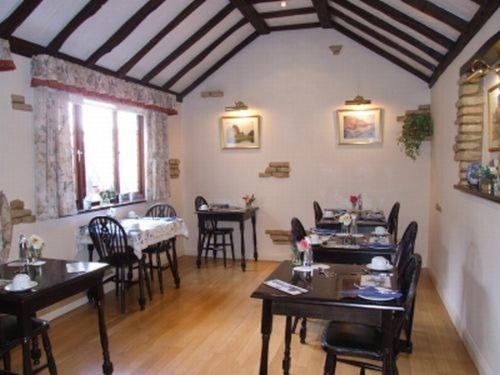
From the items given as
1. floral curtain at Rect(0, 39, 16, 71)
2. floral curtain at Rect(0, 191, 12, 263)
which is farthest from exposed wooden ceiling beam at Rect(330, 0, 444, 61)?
floral curtain at Rect(0, 191, 12, 263)

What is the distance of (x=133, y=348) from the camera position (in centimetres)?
335

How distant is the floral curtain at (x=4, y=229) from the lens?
322 cm

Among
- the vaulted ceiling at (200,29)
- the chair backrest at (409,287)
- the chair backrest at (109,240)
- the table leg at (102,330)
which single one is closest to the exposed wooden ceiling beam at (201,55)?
the vaulted ceiling at (200,29)

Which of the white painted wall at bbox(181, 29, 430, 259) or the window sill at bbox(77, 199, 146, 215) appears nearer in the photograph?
the window sill at bbox(77, 199, 146, 215)

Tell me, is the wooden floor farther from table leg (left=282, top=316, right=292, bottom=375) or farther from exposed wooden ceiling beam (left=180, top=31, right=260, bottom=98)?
exposed wooden ceiling beam (left=180, top=31, right=260, bottom=98)

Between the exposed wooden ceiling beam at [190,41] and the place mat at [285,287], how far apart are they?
3.63m

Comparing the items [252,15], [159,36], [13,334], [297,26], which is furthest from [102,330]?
[297,26]

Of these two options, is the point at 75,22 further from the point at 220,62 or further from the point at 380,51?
the point at 380,51

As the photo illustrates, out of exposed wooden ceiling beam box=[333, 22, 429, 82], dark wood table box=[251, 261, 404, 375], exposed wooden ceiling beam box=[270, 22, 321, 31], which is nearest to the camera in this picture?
dark wood table box=[251, 261, 404, 375]

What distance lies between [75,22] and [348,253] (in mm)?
3103

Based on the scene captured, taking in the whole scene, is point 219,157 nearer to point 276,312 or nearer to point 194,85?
point 194,85

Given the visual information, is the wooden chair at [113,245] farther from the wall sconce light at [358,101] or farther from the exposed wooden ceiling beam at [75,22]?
the wall sconce light at [358,101]

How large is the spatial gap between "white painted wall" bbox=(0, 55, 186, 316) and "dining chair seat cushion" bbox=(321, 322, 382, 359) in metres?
2.78

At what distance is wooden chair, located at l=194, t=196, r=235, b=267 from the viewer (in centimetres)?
581
